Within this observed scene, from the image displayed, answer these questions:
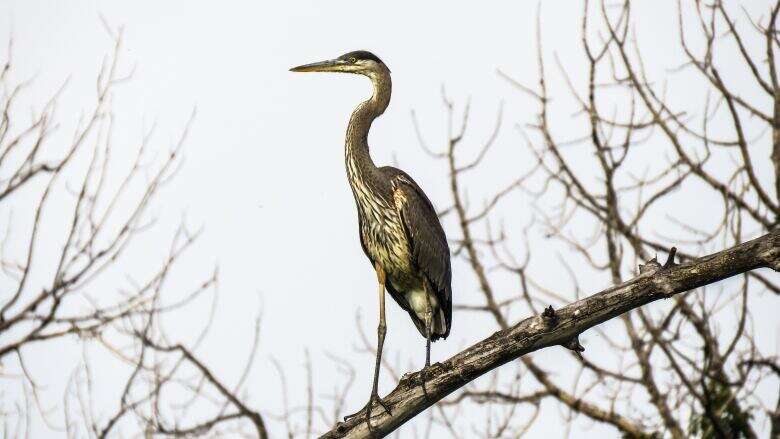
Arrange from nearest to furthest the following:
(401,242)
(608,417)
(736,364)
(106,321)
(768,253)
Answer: (768,253) < (106,321) < (401,242) < (736,364) < (608,417)

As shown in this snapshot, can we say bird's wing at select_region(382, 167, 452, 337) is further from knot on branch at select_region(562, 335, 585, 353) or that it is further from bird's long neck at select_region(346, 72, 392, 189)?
knot on branch at select_region(562, 335, 585, 353)

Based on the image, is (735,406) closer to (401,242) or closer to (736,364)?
(736,364)

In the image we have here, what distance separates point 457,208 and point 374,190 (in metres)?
2.32

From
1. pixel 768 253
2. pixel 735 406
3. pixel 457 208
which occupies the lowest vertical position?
pixel 768 253


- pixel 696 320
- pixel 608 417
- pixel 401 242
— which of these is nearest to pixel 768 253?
pixel 401 242

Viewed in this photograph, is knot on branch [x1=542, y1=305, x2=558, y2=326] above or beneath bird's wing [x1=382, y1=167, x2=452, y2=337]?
beneath

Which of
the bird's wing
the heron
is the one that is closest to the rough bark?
the heron

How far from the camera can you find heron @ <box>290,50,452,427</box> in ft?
22.7

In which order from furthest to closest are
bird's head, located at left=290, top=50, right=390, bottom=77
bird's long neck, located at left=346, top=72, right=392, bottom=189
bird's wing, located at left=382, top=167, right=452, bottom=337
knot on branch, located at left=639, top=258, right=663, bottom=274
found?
bird's head, located at left=290, top=50, right=390, bottom=77, bird's long neck, located at left=346, top=72, right=392, bottom=189, bird's wing, located at left=382, top=167, right=452, bottom=337, knot on branch, located at left=639, top=258, right=663, bottom=274

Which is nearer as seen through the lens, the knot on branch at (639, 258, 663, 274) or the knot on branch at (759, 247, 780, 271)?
the knot on branch at (759, 247, 780, 271)

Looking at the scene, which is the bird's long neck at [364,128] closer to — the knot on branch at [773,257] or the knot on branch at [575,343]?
the knot on branch at [575,343]

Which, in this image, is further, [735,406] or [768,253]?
[735,406]

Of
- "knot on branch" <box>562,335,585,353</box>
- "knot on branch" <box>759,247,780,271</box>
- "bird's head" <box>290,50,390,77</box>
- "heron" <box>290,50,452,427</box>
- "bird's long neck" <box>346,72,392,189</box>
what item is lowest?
"knot on branch" <box>759,247,780,271</box>

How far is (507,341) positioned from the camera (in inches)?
184
